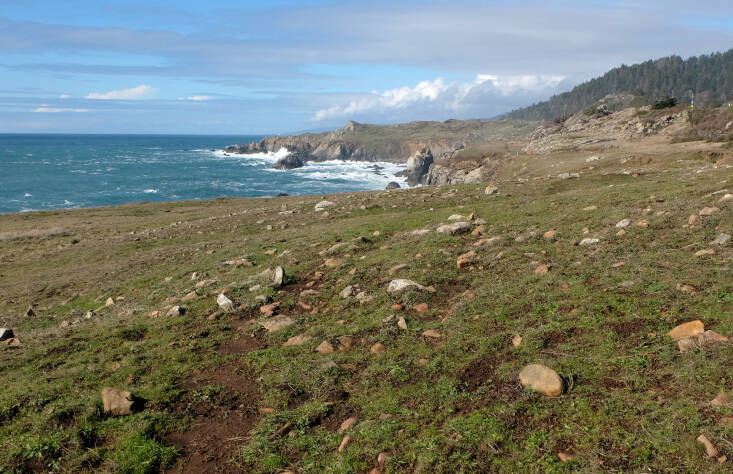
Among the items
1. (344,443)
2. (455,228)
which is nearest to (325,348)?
(344,443)

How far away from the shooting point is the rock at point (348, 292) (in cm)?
1273

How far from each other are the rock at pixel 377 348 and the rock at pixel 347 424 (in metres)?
2.13

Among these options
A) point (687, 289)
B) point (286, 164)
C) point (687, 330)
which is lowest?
point (687, 330)

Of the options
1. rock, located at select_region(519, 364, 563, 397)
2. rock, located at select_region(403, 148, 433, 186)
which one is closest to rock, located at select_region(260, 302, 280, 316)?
rock, located at select_region(519, 364, 563, 397)

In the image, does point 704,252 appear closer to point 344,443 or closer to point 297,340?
point 344,443

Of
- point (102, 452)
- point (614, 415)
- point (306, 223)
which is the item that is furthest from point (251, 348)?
point (306, 223)

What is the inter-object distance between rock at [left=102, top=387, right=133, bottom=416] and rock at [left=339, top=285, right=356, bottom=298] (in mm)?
5760

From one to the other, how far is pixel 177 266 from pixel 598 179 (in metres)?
23.2

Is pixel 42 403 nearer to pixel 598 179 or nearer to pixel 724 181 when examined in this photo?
pixel 724 181

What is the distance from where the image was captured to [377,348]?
31.9 ft

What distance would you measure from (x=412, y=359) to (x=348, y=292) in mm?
4098

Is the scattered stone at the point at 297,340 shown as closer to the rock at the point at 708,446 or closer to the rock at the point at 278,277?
the rock at the point at 278,277

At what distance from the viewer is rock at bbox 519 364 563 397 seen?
7242mm

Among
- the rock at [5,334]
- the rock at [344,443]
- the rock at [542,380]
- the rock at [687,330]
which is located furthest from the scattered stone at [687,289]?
the rock at [5,334]
